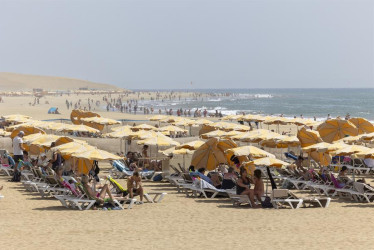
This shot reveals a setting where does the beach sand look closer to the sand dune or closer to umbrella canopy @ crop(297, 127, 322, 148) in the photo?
umbrella canopy @ crop(297, 127, 322, 148)

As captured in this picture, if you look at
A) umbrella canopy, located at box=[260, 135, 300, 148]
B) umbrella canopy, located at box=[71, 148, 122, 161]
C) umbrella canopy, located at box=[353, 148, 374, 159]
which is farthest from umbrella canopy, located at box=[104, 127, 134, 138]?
umbrella canopy, located at box=[353, 148, 374, 159]

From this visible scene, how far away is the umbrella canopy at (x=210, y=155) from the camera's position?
1639cm

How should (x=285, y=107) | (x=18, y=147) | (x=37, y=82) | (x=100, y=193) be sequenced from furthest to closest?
(x=37, y=82) < (x=285, y=107) < (x=18, y=147) < (x=100, y=193)

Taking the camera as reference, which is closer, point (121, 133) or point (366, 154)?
point (366, 154)

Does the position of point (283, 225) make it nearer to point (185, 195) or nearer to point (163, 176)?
point (185, 195)

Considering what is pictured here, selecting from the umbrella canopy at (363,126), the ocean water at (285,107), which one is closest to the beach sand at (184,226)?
the umbrella canopy at (363,126)

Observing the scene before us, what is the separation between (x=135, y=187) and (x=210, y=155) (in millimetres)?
3827

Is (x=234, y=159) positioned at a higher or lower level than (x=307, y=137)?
lower

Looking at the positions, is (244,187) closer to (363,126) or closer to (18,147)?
(18,147)

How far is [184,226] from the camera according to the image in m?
10.5

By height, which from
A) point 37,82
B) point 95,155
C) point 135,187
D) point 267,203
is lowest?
point 37,82

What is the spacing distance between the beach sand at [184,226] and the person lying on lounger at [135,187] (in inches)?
12.9

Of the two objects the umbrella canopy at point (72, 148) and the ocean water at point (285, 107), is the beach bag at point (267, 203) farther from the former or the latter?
the ocean water at point (285, 107)

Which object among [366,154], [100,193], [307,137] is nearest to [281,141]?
[307,137]
